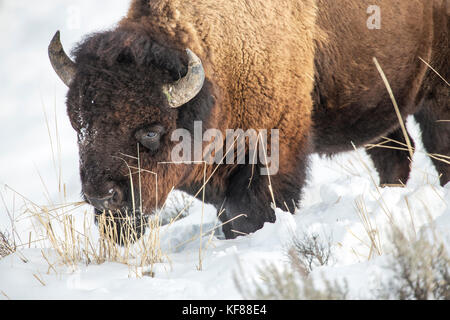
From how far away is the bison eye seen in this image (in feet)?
10.1

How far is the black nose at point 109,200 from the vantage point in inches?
116

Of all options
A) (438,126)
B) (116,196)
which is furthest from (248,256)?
(438,126)

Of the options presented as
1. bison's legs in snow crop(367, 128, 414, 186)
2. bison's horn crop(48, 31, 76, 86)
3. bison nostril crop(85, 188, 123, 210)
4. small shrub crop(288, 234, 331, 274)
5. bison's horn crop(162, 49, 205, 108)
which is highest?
bison's horn crop(48, 31, 76, 86)

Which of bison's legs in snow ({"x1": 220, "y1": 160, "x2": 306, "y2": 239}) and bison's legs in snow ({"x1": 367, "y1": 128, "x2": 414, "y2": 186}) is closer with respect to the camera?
bison's legs in snow ({"x1": 220, "y1": 160, "x2": 306, "y2": 239})

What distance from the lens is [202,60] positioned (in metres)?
3.32

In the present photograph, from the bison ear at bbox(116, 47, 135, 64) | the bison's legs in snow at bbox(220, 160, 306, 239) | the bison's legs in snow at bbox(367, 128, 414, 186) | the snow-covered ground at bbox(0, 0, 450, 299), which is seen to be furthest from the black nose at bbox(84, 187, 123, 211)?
the bison's legs in snow at bbox(367, 128, 414, 186)

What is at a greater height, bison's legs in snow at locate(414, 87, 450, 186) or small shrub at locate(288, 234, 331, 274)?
bison's legs in snow at locate(414, 87, 450, 186)

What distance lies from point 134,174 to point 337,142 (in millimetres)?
2177

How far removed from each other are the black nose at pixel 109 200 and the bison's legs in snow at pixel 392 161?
3.30m

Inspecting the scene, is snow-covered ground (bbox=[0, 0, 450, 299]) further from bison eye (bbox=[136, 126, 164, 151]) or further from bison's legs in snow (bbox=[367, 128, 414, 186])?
bison's legs in snow (bbox=[367, 128, 414, 186])

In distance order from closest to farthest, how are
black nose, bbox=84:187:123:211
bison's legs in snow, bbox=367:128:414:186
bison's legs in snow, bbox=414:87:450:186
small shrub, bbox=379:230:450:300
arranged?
1. small shrub, bbox=379:230:450:300
2. black nose, bbox=84:187:123:211
3. bison's legs in snow, bbox=414:87:450:186
4. bison's legs in snow, bbox=367:128:414:186

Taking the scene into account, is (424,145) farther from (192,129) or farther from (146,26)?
(146,26)

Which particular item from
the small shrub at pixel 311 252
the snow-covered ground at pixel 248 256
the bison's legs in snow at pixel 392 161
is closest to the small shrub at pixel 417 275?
the snow-covered ground at pixel 248 256

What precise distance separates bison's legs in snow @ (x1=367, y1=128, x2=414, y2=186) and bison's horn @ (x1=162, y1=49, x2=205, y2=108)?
2856mm
